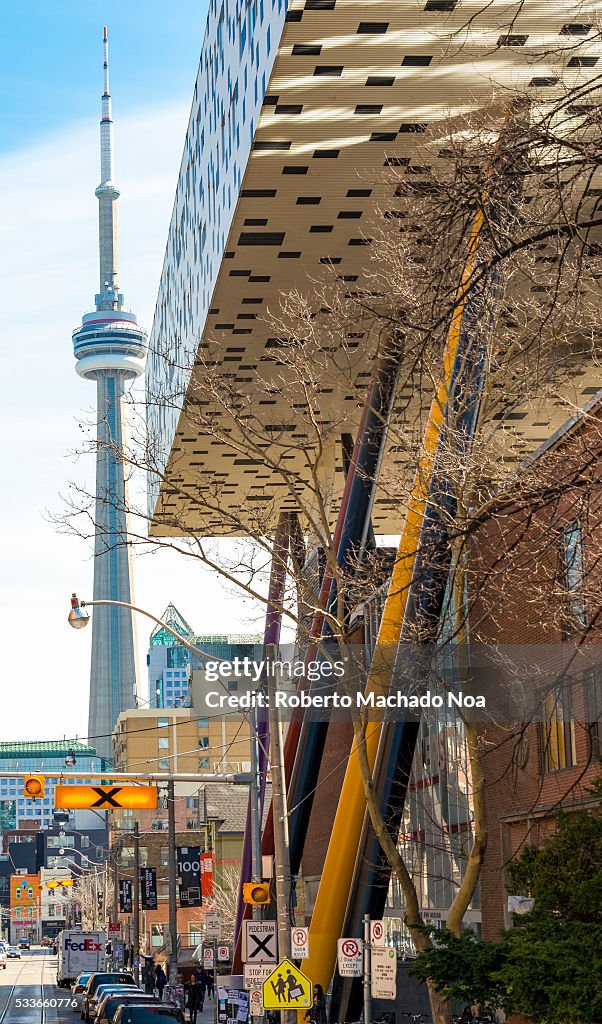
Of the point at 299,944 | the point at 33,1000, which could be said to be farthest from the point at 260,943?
the point at 33,1000

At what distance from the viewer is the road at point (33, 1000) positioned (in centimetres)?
5266

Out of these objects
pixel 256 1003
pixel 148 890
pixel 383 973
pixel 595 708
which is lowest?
pixel 256 1003

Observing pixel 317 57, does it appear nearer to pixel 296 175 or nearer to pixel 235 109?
pixel 296 175

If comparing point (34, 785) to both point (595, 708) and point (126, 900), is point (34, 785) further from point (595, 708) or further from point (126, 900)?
point (126, 900)

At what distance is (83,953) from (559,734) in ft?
186

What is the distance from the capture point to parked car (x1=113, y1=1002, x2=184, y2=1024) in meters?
31.1

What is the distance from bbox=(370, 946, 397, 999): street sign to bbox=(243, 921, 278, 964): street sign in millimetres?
4342

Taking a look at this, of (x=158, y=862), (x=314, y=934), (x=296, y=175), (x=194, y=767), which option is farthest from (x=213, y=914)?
(x=194, y=767)

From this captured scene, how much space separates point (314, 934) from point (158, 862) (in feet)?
258

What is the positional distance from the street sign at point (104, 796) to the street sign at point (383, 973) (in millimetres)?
19650

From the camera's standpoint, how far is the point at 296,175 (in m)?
28.1

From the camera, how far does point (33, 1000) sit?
68.9m

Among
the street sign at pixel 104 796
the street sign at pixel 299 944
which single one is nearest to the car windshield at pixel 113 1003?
the street sign at pixel 104 796

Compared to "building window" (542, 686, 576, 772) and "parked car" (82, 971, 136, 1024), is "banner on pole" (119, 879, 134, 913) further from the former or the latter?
"building window" (542, 686, 576, 772)
